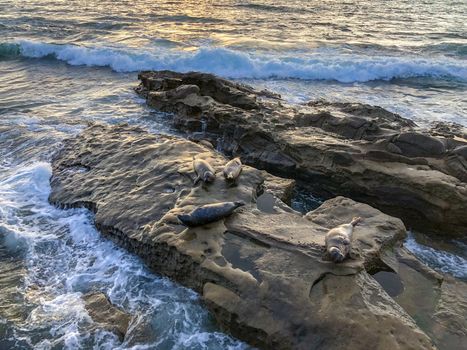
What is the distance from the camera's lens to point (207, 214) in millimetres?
6438

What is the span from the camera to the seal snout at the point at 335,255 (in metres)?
5.47

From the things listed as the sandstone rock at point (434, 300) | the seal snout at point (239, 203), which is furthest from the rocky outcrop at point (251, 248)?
the sandstone rock at point (434, 300)

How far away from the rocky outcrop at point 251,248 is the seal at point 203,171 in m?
0.13

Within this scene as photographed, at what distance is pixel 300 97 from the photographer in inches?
629

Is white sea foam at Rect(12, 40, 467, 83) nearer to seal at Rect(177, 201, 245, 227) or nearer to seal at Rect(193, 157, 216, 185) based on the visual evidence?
seal at Rect(193, 157, 216, 185)

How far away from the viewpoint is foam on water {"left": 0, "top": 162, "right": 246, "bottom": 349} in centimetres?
541

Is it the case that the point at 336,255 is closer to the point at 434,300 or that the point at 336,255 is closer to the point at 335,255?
the point at 335,255

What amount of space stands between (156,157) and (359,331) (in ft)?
17.7

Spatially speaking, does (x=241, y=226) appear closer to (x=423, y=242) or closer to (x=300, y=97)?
(x=423, y=242)

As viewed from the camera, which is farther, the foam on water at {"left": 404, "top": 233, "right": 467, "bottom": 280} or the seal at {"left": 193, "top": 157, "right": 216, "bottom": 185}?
the seal at {"left": 193, "top": 157, "right": 216, "bottom": 185}

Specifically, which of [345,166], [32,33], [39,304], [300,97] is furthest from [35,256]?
[32,33]

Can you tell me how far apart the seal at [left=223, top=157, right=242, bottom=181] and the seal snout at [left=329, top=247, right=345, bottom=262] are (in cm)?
251

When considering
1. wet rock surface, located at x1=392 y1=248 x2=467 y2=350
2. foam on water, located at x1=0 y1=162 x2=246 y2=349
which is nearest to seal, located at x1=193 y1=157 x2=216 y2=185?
foam on water, located at x1=0 y1=162 x2=246 y2=349

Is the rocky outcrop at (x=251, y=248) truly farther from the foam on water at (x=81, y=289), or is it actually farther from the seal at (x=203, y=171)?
the foam on water at (x=81, y=289)
